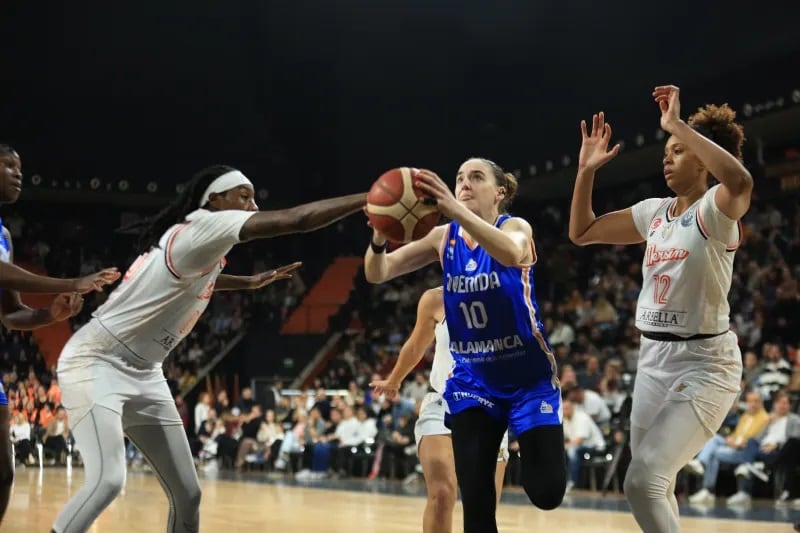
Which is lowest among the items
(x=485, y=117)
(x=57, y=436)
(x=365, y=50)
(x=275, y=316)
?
(x=57, y=436)

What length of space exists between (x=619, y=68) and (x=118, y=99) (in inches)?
521

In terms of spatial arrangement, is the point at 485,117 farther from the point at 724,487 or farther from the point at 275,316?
the point at 724,487

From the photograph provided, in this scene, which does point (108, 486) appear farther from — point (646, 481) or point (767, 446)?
point (767, 446)

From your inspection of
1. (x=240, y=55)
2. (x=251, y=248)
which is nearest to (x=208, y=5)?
(x=240, y=55)

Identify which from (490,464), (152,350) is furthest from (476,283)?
(152,350)

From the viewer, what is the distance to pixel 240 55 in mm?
26625

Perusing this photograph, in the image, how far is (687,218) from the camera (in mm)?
4219

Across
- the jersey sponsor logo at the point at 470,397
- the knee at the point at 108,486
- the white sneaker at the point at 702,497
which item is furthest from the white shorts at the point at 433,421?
the white sneaker at the point at 702,497

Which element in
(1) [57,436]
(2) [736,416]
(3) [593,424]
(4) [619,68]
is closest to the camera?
(2) [736,416]

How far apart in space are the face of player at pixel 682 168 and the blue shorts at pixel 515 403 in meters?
1.11

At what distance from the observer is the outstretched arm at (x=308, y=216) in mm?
3760

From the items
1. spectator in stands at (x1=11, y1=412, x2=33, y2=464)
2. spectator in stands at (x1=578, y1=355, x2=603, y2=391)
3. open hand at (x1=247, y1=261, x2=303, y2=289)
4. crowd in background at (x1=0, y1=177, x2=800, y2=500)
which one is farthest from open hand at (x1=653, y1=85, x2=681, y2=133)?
spectator in stands at (x1=11, y1=412, x2=33, y2=464)

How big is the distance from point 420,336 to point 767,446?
20.7 ft

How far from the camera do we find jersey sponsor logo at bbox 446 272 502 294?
412 centimetres
